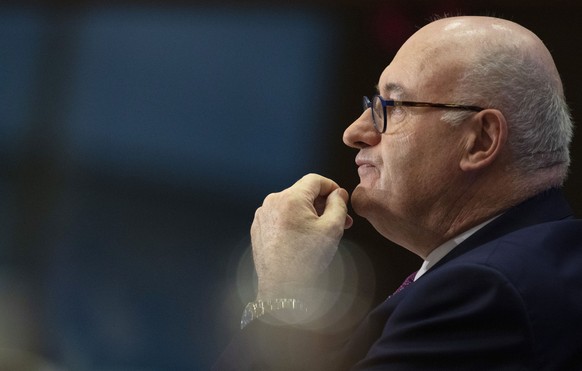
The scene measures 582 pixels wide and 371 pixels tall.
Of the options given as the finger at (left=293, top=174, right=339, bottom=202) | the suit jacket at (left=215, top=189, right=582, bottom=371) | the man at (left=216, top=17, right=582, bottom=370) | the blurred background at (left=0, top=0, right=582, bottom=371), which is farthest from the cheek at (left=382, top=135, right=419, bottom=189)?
the blurred background at (left=0, top=0, right=582, bottom=371)

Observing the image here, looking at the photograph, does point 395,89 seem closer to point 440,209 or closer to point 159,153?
point 440,209

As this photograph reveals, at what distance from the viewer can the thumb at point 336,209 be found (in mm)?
→ 1409

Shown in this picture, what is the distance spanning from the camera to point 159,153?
108 inches

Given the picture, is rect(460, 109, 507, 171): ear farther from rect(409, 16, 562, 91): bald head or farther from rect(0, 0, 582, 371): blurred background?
rect(0, 0, 582, 371): blurred background

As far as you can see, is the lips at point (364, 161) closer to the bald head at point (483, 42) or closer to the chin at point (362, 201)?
the chin at point (362, 201)

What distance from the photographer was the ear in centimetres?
134

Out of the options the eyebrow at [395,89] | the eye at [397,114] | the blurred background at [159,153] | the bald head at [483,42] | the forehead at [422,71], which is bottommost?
the blurred background at [159,153]

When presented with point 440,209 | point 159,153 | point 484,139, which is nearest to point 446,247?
point 440,209

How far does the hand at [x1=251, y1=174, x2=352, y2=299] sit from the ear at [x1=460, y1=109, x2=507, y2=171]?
23 cm

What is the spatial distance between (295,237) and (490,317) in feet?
1.29

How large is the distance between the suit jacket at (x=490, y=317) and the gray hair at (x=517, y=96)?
160mm

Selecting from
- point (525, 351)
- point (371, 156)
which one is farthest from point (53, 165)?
point (525, 351)

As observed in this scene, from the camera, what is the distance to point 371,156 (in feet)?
4.77

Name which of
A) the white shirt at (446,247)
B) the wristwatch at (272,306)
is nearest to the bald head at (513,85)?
the white shirt at (446,247)
